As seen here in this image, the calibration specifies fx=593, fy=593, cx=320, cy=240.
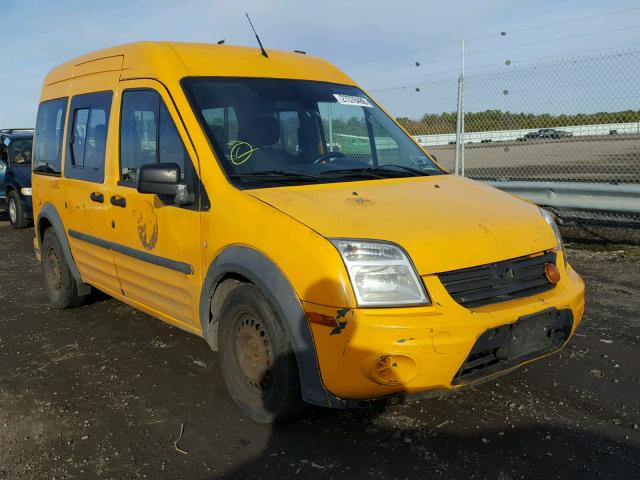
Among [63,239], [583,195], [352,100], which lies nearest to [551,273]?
[352,100]

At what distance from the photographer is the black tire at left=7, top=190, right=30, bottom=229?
11375 mm

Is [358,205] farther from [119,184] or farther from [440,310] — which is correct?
[119,184]

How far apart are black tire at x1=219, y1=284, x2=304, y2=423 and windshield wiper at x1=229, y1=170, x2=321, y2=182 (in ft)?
2.09

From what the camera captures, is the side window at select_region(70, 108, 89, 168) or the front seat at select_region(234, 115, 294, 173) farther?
the side window at select_region(70, 108, 89, 168)

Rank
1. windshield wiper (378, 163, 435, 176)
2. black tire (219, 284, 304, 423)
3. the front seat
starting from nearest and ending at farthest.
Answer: black tire (219, 284, 304, 423)
the front seat
windshield wiper (378, 163, 435, 176)

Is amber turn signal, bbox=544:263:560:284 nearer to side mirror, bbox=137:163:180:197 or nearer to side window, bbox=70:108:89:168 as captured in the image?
side mirror, bbox=137:163:180:197

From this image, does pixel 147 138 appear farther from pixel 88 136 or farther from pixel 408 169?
pixel 408 169

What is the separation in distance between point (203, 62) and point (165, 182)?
3.17ft

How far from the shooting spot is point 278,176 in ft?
11.3

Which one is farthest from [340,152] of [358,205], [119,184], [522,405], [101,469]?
[101,469]

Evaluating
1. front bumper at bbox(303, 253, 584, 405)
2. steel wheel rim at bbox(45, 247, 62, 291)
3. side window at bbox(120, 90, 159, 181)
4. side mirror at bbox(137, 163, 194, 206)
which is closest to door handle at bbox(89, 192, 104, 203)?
side window at bbox(120, 90, 159, 181)

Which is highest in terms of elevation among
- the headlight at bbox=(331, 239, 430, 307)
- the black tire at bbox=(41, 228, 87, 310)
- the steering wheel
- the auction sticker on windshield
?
the auction sticker on windshield

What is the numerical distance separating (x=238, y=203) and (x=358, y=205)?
638 millimetres

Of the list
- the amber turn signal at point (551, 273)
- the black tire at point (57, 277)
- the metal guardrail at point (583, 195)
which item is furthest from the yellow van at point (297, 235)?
the metal guardrail at point (583, 195)
